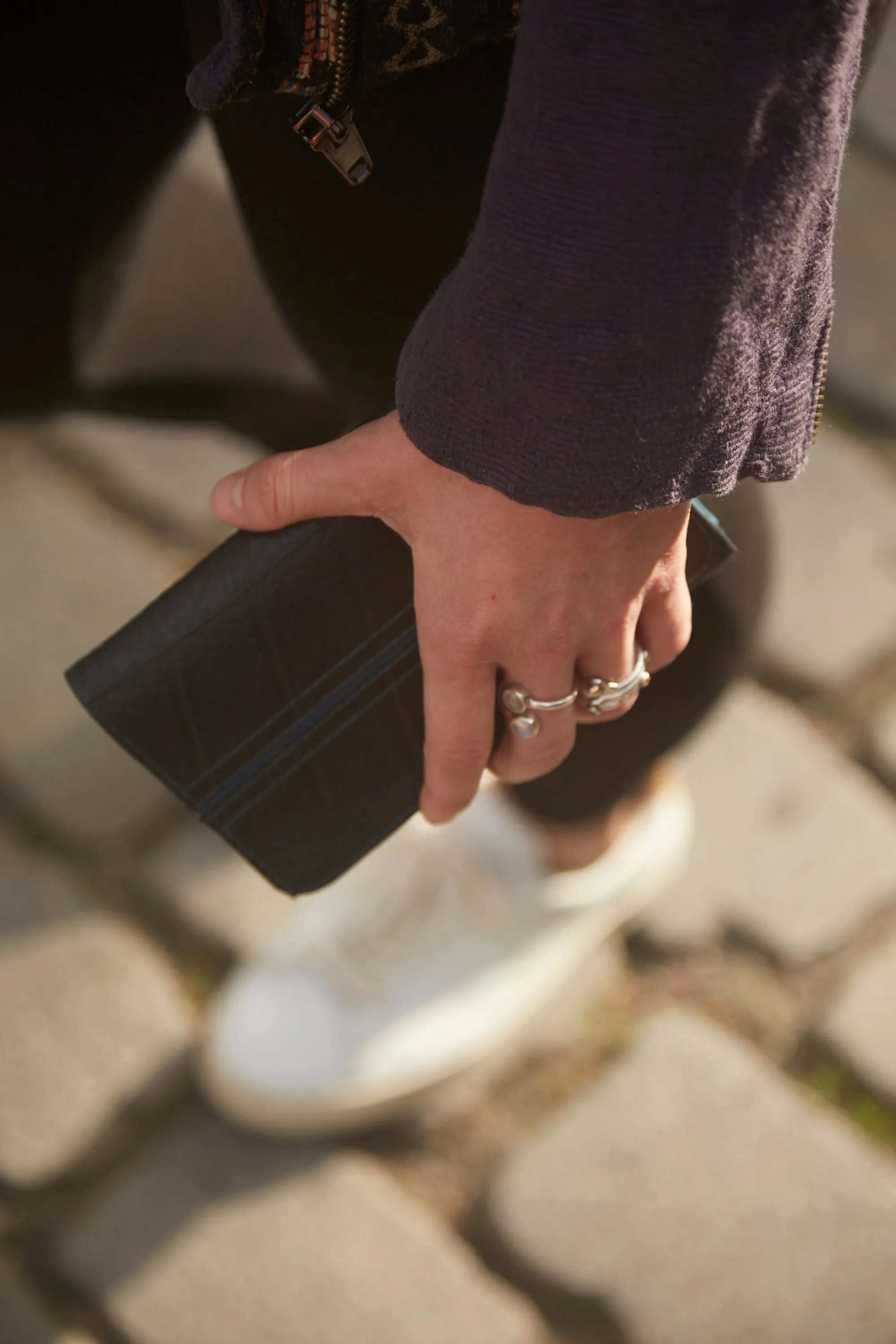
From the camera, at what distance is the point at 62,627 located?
183cm

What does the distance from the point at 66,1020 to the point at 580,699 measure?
96 centimetres

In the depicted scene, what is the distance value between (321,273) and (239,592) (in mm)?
275

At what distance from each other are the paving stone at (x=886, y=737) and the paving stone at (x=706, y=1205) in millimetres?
522

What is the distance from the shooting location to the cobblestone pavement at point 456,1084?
129 centimetres

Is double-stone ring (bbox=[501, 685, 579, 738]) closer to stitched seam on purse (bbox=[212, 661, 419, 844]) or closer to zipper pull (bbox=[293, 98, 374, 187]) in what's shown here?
stitched seam on purse (bbox=[212, 661, 419, 844])

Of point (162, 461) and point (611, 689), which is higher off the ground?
point (611, 689)

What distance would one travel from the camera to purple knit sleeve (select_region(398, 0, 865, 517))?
594 millimetres

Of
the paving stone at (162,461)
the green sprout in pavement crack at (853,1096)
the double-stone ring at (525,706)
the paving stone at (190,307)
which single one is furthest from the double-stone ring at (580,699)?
the paving stone at (162,461)

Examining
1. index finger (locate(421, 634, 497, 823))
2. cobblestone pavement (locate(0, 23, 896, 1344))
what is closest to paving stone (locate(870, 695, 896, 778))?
cobblestone pavement (locate(0, 23, 896, 1344))

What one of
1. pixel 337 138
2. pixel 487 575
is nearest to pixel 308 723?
pixel 487 575

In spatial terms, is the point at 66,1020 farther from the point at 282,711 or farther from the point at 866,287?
the point at 866,287

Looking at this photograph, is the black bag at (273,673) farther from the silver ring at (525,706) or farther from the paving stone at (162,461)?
the paving stone at (162,461)

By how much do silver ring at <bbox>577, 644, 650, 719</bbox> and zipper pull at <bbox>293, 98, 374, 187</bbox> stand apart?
1.32ft

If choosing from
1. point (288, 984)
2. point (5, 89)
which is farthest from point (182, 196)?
point (288, 984)
